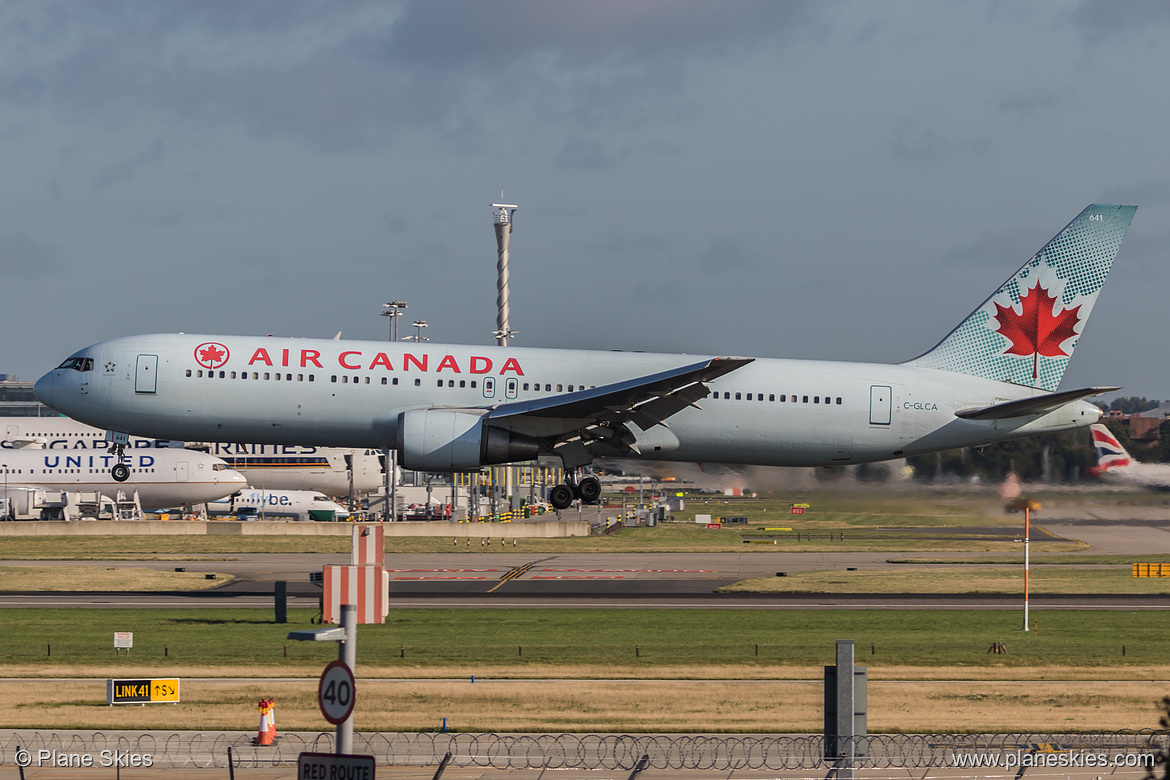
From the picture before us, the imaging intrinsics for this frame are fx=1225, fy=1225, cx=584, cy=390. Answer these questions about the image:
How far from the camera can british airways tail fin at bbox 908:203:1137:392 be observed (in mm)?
42969

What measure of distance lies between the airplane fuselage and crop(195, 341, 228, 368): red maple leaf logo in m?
0.05

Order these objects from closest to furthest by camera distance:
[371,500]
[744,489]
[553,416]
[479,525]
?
[553,416]
[744,489]
[479,525]
[371,500]

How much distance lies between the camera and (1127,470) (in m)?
49.4

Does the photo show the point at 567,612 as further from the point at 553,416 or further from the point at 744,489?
the point at 744,489

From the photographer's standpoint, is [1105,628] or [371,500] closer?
[1105,628]

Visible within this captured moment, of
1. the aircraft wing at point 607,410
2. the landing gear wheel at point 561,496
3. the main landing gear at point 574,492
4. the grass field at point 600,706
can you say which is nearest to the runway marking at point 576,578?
the main landing gear at point 574,492

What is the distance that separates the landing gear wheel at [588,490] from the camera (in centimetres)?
4097

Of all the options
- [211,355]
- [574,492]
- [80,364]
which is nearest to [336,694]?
[574,492]

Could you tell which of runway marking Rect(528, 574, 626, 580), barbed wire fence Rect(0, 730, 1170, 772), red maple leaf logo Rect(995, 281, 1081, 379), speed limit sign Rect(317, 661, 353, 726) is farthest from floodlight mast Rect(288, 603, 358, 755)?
runway marking Rect(528, 574, 626, 580)

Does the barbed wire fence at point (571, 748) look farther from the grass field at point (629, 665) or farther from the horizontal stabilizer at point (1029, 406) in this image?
the horizontal stabilizer at point (1029, 406)

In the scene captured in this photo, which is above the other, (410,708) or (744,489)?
(744,489)

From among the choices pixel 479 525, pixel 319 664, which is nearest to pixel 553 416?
pixel 319 664

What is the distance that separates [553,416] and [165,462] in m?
75.1

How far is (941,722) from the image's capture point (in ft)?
83.4
